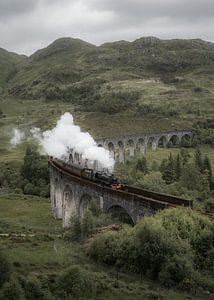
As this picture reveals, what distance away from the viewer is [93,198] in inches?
1560

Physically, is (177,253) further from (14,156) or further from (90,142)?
(14,156)

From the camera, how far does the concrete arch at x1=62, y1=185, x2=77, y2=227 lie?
4778cm

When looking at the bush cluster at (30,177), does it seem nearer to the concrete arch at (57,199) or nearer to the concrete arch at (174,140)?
the concrete arch at (57,199)

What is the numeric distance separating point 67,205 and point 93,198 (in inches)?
431

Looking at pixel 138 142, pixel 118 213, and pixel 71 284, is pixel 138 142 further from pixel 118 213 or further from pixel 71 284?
pixel 71 284

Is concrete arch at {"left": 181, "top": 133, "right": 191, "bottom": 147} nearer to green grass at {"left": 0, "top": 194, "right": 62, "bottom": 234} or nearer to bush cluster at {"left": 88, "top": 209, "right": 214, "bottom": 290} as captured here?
green grass at {"left": 0, "top": 194, "right": 62, "bottom": 234}

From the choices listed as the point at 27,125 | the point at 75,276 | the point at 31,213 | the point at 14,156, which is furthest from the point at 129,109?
the point at 75,276

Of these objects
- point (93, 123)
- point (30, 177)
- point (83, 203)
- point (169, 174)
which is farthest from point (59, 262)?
point (93, 123)

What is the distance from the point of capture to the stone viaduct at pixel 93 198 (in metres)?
31.8

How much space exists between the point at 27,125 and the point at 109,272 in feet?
366

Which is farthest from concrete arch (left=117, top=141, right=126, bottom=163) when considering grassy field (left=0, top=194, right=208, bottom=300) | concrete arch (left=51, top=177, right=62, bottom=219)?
grassy field (left=0, top=194, right=208, bottom=300)

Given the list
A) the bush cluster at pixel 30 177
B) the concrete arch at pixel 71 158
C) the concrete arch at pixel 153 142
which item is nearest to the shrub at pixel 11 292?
the concrete arch at pixel 71 158

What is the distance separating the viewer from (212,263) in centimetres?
2555

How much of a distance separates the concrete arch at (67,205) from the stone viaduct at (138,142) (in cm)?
4189
